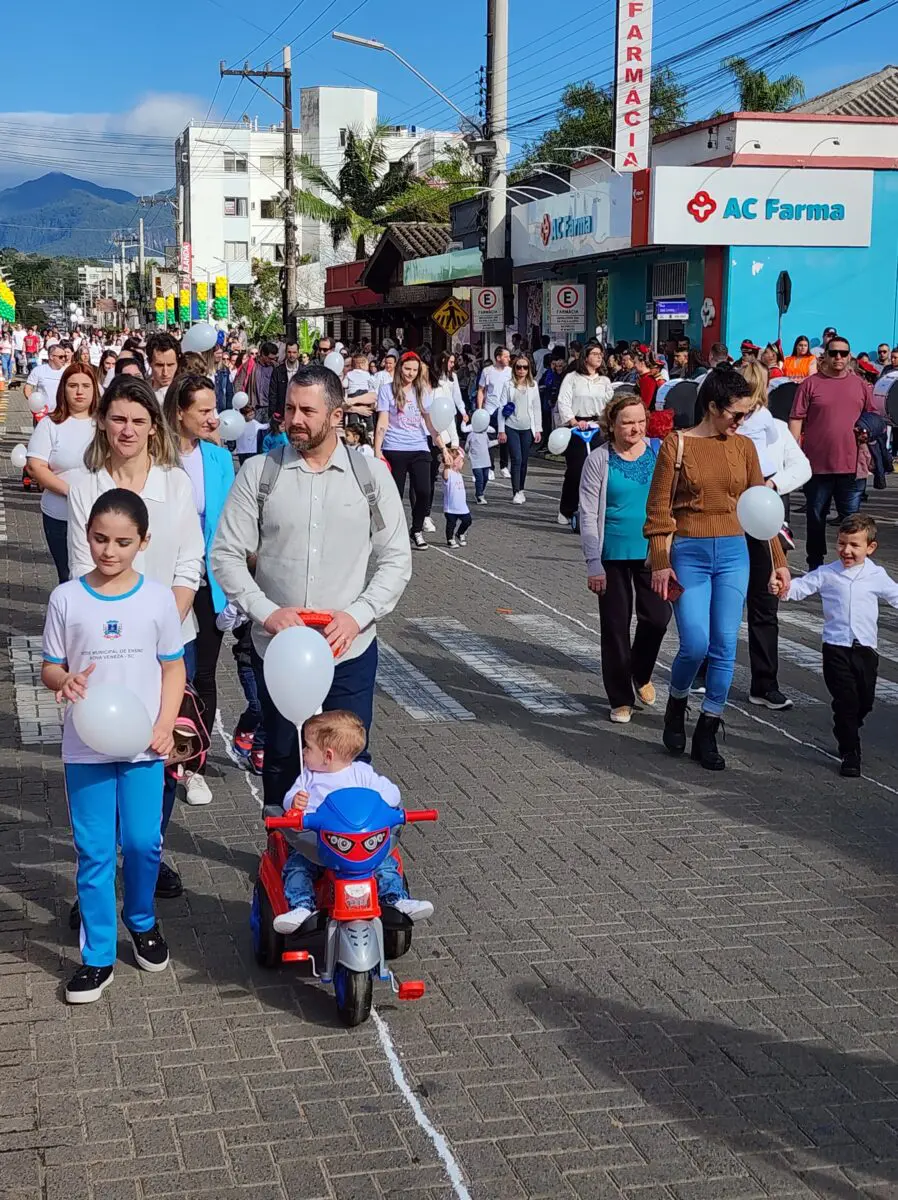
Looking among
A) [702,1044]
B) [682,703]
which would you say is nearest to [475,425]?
[682,703]

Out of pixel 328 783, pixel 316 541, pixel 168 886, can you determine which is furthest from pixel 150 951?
pixel 316 541

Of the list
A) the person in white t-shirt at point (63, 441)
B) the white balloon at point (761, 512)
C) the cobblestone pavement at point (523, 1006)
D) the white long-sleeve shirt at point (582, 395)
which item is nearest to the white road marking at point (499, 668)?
the cobblestone pavement at point (523, 1006)

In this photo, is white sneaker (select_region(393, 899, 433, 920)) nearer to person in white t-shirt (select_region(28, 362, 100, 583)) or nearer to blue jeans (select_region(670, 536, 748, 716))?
blue jeans (select_region(670, 536, 748, 716))

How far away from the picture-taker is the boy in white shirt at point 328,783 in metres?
4.89

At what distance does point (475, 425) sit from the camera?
18.1 meters

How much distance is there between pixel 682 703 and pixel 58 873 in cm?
339

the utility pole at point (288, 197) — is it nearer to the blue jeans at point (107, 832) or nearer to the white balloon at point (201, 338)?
the white balloon at point (201, 338)

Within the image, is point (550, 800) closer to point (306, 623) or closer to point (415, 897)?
point (415, 897)

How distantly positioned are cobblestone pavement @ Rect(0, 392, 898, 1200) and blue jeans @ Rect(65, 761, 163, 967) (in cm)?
27

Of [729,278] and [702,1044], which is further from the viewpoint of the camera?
[729,278]

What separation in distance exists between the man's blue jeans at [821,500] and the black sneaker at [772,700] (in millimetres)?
4521

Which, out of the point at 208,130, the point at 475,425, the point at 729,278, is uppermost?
the point at 208,130

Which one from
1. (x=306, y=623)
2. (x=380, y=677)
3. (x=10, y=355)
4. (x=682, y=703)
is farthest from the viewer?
(x=10, y=355)

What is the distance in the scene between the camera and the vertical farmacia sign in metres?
30.0
